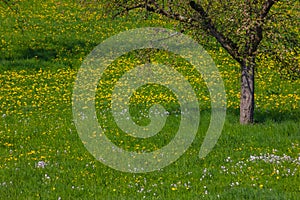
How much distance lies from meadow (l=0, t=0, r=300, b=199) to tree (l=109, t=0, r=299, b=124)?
0.54 m

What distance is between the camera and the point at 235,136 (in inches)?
492

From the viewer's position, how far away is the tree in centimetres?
1277

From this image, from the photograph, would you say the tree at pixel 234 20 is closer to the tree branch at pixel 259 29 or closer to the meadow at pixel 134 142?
the tree branch at pixel 259 29

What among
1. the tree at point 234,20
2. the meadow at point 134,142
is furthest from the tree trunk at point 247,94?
the meadow at point 134,142

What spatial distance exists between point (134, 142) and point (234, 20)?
3.94m

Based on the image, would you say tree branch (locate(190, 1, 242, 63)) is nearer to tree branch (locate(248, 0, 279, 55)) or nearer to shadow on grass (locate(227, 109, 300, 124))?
tree branch (locate(248, 0, 279, 55))

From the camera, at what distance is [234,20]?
12.6 metres

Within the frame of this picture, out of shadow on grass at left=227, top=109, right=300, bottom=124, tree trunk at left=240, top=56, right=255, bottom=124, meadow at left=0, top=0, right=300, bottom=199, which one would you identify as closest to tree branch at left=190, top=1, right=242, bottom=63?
tree trunk at left=240, top=56, right=255, bottom=124

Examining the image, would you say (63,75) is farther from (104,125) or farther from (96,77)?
(104,125)

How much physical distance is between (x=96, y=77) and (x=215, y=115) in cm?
811

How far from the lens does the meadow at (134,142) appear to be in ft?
29.7

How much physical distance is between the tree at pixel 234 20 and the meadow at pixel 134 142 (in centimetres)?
54

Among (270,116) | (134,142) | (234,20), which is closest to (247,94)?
(270,116)

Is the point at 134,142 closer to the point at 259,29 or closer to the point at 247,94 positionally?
the point at 247,94
